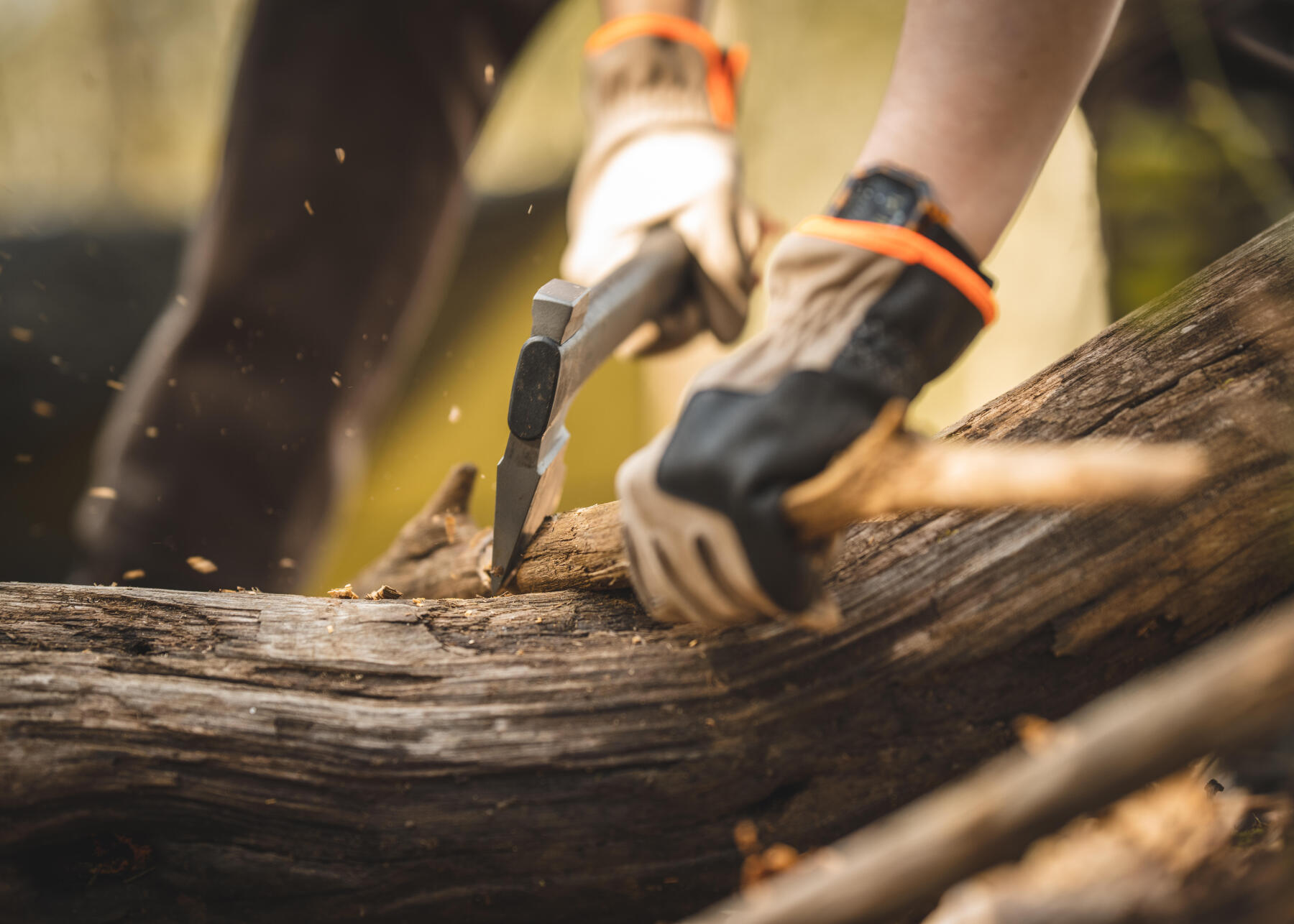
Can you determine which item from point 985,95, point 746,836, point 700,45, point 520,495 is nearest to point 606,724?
point 746,836

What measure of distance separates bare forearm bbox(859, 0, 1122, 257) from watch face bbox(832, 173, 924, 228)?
3 centimetres

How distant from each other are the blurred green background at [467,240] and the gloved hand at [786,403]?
1.38 meters

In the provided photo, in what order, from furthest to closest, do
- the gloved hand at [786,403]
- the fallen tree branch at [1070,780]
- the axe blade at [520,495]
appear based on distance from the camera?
the axe blade at [520,495] < the gloved hand at [786,403] < the fallen tree branch at [1070,780]

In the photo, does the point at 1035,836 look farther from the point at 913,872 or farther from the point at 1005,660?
the point at 1005,660

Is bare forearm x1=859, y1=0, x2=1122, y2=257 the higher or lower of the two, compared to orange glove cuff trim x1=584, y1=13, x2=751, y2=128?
lower

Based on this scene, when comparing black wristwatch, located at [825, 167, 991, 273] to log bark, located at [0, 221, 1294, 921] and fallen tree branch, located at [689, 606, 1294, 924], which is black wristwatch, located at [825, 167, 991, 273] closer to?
log bark, located at [0, 221, 1294, 921]

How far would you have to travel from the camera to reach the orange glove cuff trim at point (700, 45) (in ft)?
4.81

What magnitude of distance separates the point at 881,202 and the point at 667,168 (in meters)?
0.80

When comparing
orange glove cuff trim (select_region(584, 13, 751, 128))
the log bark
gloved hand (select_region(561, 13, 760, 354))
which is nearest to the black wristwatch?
the log bark

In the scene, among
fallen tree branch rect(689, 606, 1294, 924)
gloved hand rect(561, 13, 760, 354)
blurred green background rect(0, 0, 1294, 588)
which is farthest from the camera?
blurred green background rect(0, 0, 1294, 588)

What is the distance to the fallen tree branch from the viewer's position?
374 millimetres

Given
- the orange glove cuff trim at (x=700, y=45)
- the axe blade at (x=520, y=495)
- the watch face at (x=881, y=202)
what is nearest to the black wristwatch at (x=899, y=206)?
the watch face at (x=881, y=202)

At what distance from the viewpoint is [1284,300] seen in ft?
2.55

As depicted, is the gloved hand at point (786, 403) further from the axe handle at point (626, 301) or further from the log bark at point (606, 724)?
the axe handle at point (626, 301)
